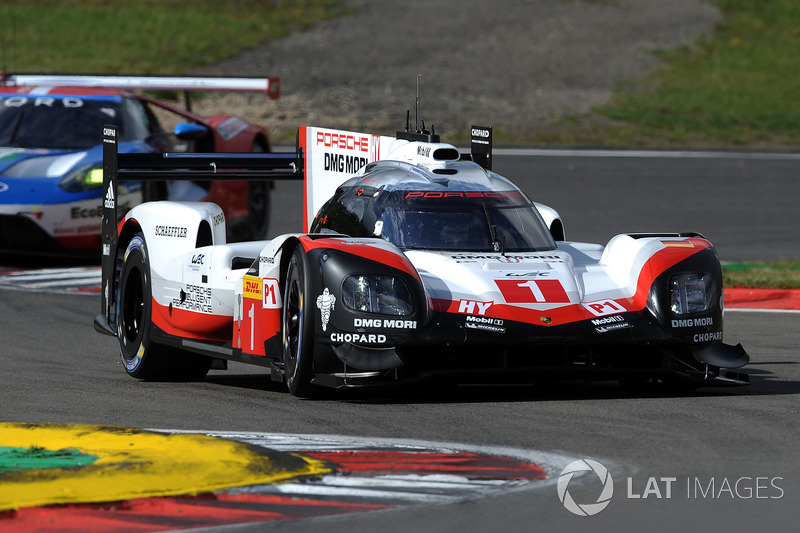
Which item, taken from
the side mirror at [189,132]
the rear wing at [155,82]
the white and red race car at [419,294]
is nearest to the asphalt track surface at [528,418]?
the white and red race car at [419,294]

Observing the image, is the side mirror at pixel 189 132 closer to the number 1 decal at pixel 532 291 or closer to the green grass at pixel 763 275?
the green grass at pixel 763 275

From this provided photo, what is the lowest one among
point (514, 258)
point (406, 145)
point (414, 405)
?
point (414, 405)

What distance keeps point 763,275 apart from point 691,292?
6.11 m

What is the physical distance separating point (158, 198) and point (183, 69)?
1786 centimetres

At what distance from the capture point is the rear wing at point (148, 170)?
Result: 953 cm

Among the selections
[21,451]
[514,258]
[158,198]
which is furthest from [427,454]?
[158,198]

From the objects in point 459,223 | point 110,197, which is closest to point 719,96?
point 110,197

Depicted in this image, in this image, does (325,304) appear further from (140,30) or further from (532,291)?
(140,30)

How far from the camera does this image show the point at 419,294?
280 inches

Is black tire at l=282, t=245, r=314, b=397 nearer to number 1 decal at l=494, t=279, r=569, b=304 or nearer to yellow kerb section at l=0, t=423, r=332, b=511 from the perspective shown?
number 1 decal at l=494, t=279, r=569, b=304

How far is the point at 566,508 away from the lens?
4.91 meters

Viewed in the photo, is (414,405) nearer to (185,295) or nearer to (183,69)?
(185,295)

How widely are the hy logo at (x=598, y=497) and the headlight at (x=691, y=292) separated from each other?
206cm

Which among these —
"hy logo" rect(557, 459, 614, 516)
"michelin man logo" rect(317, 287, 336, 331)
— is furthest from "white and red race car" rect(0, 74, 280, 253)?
"hy logo" rect(557, 459, 614, 516)
